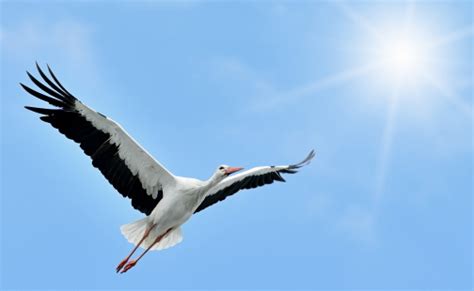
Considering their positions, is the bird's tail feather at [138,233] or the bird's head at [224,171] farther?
the bird's tail feather at [138,233]

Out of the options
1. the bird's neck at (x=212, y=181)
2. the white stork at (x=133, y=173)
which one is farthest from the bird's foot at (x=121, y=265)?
the bird's neck at (x=212, y=181)

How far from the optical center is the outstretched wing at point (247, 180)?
1711 centimetres

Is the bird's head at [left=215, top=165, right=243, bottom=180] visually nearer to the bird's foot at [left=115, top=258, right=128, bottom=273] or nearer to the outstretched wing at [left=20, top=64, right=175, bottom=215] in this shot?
the outstretched wing at [left=20, top=64, right=175, bottom=215]

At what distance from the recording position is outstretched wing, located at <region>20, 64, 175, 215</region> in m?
15.9

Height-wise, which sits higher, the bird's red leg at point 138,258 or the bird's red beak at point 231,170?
the bird's red beak at point 231,170

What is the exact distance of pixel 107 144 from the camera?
16062mm

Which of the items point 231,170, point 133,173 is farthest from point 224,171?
point 133,173

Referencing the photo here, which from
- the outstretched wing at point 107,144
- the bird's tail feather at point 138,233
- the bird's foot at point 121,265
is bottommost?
the bird's foot at point 121,265

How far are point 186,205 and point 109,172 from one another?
1259 mm

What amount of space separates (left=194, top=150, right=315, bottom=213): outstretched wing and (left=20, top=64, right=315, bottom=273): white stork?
50cm

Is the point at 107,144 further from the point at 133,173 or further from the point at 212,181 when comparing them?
the point at 212,181

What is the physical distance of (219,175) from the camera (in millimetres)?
16188

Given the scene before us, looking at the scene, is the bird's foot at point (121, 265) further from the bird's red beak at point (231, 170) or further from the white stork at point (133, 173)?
the bird's red beak at point (231, 170)

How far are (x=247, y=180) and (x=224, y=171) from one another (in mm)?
1192
